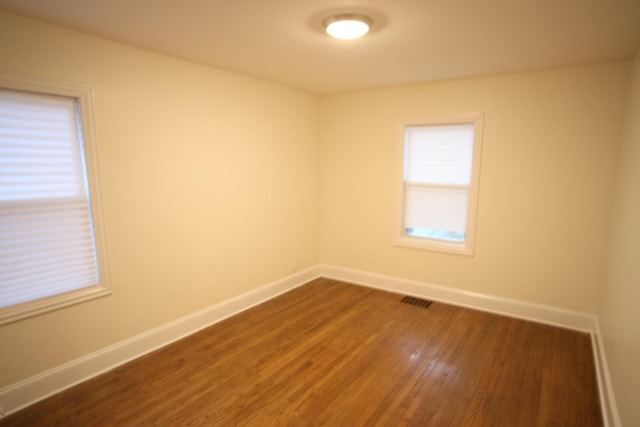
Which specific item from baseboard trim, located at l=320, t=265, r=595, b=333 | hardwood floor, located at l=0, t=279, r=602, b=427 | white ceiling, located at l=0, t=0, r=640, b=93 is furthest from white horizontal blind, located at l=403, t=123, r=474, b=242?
hardwood floor, located at l=0, t=279, r=602, b=427

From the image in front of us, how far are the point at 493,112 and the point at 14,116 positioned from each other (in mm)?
3978

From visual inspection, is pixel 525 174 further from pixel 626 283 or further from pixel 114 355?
pixel 114 355

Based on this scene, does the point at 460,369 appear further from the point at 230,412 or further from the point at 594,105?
the point at 594,105

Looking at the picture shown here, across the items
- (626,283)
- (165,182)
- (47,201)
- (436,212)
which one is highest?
(165,182)

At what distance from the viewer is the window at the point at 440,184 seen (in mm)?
3641

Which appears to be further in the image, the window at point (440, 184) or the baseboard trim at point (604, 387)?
the window at point (440, 184)

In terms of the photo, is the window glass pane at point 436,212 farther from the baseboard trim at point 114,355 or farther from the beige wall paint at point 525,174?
the baseboard trim at point 114,355

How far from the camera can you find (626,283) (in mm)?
2025

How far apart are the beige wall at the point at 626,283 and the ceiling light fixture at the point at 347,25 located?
1.96 m

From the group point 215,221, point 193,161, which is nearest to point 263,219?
point 215,221

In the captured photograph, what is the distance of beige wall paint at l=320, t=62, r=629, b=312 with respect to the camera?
302 centimetres

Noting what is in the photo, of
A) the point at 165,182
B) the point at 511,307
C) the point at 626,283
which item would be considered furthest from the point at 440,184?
the point at 165,182

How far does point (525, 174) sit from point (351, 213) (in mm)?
2068

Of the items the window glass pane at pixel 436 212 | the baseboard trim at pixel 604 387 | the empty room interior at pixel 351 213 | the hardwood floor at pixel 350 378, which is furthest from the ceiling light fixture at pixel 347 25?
the baseboard trim at pixel 604 387
